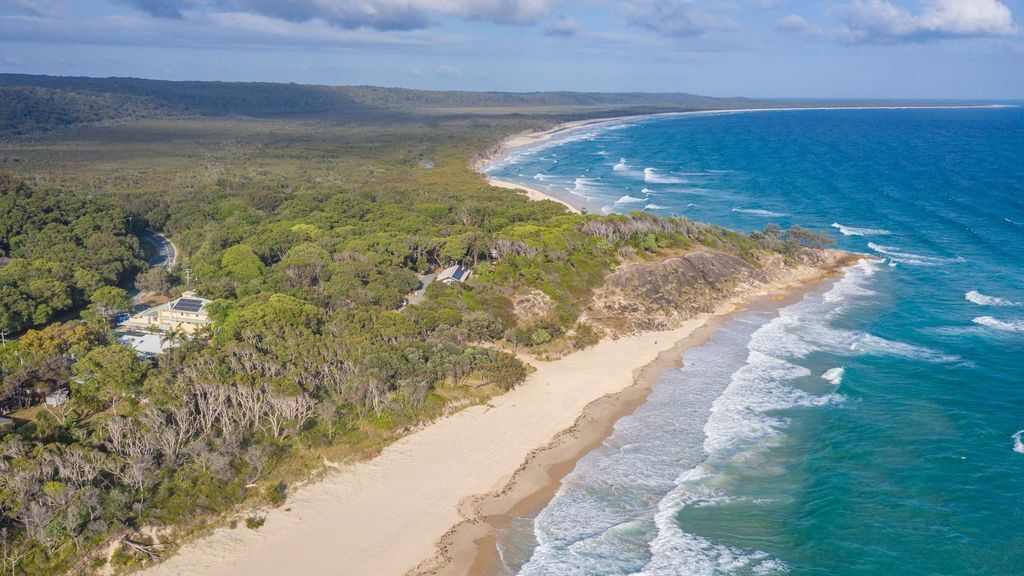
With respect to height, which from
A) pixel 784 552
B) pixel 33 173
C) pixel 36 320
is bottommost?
pixel 784 552

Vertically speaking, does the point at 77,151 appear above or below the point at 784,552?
above

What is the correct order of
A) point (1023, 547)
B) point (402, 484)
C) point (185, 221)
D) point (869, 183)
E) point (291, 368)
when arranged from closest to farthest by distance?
1. point (1023, 547)
2. point (402, 484)
3. point (291, 368)
4. point (185, 221)
5. point (869, 183)

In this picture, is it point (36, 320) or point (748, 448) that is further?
point (36, 320)

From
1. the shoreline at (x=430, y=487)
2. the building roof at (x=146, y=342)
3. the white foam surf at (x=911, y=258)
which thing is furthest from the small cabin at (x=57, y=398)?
the white foam surf at (x=911, y=258)

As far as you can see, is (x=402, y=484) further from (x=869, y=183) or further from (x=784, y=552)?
(x=869, y=183)

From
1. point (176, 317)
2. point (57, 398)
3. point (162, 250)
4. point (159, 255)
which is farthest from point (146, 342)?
point (162, 250)

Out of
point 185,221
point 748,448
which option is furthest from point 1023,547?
point 185,221

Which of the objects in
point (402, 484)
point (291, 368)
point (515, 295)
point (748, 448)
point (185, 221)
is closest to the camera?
point (402, 484)

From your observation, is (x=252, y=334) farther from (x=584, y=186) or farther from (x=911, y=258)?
(x=584, y=186)

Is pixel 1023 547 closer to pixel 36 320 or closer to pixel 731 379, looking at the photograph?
pixel 731 379
